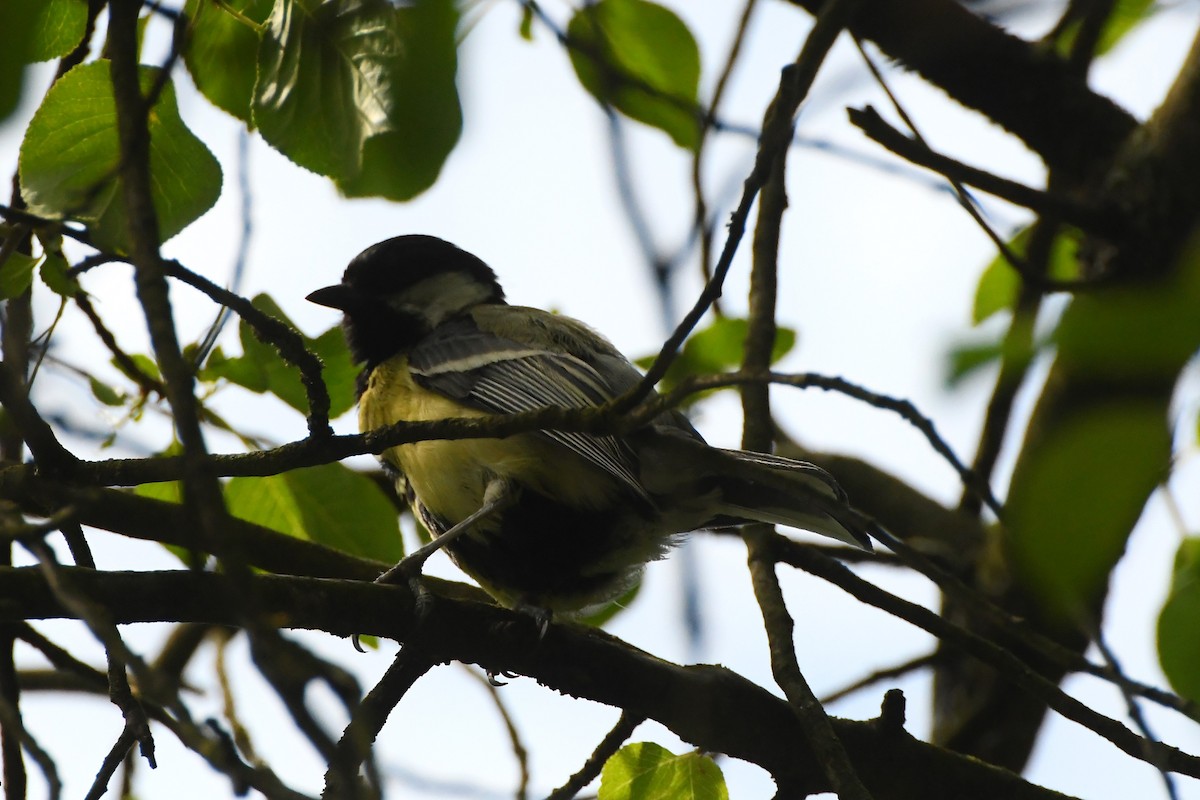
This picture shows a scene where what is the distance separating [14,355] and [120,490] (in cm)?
109

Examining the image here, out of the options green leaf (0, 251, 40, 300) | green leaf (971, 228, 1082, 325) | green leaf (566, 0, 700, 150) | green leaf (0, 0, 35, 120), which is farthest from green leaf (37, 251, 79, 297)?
green leaf (971, 228, 1082, 325)

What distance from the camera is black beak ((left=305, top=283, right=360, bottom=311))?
4.44 metres

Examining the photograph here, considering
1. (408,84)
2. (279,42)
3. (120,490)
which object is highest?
(279,42)

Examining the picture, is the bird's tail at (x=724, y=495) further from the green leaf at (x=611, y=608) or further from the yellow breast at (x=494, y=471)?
the green leaf at (x=611, y=608)

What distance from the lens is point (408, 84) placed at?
4.26ft

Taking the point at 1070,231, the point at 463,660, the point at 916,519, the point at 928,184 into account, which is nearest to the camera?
the point at 928,184

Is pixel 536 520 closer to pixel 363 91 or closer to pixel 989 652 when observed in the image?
pixel 989 652

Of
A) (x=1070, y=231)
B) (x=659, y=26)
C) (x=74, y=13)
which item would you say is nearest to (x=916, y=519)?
(x=1070, y=231)

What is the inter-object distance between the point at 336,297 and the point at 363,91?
2.44 meters

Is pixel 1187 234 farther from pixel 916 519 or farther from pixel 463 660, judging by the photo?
pixel 463 660

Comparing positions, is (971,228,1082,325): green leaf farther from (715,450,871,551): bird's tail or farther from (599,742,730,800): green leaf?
(599,742,730,800): green leaf

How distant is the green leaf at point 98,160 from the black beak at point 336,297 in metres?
2.09

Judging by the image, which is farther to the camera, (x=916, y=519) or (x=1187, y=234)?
(x=916, y=519)

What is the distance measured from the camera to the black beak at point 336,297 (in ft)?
14.6
